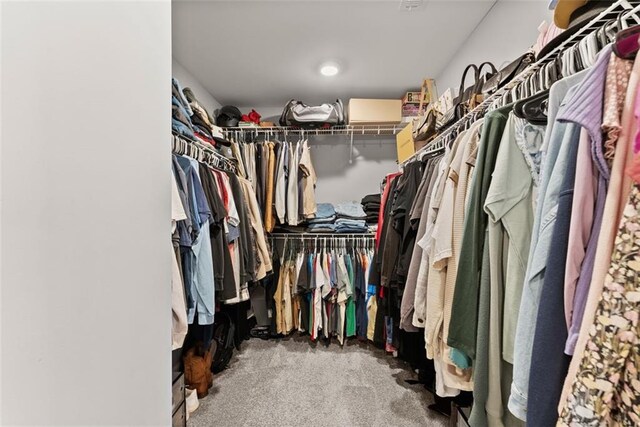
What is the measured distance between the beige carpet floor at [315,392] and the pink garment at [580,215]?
137cm

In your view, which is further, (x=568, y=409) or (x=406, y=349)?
(x=406, y=349)

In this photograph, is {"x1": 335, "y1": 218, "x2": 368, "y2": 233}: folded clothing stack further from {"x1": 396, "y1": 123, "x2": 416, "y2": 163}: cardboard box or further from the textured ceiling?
the textured ceiling

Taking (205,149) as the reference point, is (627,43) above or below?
below

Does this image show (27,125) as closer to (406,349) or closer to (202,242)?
(202,242)

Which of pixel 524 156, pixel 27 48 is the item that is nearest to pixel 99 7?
pixel 27 48

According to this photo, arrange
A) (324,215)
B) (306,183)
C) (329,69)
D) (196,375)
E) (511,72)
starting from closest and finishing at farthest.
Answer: (511,72)
(196,375)
(329,69)
(306,183)
(324,215)

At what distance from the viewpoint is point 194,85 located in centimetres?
220

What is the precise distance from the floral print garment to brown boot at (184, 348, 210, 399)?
1774mm


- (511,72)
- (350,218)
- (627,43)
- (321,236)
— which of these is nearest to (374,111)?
(350,218)

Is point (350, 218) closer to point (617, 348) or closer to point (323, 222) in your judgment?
point (323, 222)

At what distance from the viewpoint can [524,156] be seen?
0.70 meters

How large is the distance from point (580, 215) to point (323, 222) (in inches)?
78.2

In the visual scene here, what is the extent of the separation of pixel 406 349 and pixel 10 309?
1.55 meters

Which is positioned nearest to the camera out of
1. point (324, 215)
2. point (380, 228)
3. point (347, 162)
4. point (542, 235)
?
point (542, 235)
